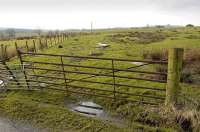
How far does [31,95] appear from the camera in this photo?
7383 millimetres

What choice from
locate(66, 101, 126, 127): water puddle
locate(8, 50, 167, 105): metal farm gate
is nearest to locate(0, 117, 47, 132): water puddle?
locate(66, 101, 126, 127): water puddle

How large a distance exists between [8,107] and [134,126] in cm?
381

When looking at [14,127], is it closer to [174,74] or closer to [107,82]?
[174,74]

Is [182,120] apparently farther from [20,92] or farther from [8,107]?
[20,92]

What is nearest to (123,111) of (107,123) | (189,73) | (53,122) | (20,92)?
(107,123)

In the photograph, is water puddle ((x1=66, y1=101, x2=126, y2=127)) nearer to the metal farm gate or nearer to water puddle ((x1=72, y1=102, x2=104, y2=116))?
water puddle ((x1=72, y1=102, x2=104, y2=116))

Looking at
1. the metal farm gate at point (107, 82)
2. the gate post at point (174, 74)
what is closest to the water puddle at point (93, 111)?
the metal farm gate at point (107, 82)

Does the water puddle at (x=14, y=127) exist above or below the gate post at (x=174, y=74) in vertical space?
below

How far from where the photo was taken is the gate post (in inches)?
201

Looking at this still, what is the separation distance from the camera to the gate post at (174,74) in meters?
5.11

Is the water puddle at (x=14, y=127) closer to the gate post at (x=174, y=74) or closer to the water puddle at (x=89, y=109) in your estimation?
the water puddle at (x=89, y=109)

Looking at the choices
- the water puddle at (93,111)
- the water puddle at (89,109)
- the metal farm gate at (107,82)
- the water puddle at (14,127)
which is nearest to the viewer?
the water puddle at (14,127)

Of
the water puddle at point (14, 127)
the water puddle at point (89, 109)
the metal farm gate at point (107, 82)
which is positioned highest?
the metal farm gate at point (107, 82)

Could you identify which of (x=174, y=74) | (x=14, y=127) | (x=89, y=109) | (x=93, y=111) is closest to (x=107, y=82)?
(x=89, y=109)
